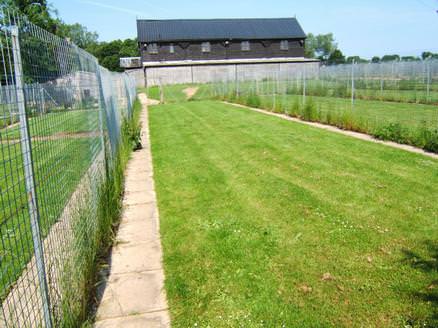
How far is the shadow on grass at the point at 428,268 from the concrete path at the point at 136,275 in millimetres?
2112

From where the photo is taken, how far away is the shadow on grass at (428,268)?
10.8 ft

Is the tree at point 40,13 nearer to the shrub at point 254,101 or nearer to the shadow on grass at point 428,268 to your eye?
the shrub at point 254,101

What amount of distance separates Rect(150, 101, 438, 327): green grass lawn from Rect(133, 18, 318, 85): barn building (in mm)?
41532

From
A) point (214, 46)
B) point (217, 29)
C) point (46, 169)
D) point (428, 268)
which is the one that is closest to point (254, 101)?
point (428, 268)

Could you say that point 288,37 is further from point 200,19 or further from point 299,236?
point 299,236

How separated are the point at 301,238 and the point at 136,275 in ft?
6.35

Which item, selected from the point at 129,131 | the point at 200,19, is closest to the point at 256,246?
the point at 129,131

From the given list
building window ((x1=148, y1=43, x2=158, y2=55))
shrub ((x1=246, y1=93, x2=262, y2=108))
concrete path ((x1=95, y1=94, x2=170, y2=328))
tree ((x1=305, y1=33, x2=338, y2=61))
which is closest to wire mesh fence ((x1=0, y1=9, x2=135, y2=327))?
concrete path ((x1=95, y1=94, x2=170, y2=328))

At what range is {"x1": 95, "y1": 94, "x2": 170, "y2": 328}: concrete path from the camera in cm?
349

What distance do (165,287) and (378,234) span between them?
257cm

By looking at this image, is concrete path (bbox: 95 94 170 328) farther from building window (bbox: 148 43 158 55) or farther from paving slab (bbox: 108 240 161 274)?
building window (bbox: 148 43 158 55)

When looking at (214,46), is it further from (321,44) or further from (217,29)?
(321,44)

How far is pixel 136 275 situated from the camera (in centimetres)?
422

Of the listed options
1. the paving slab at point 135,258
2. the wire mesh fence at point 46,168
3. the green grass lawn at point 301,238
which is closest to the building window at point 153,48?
the green grass lawn at point 301,238
